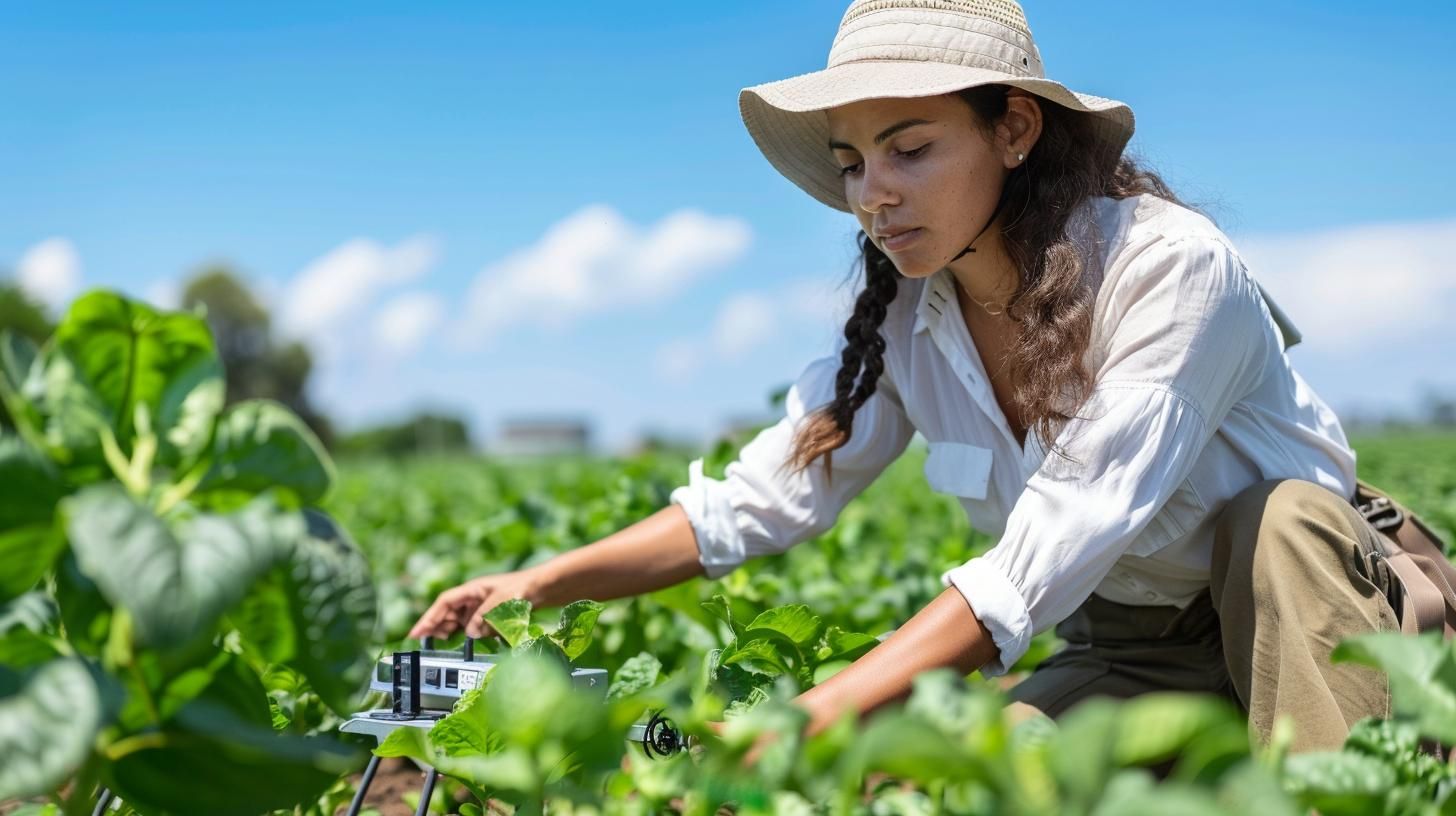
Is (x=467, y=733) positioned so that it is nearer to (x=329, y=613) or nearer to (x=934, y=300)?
(x=329, y=613)

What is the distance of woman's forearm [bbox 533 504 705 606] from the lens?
79.0 inches

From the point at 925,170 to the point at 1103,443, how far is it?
1.51ft

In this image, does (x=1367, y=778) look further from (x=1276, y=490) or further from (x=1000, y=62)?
(x=1000, y=62)

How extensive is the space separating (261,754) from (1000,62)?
1325mm

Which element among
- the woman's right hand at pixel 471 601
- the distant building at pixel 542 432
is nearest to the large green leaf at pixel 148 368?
the woman's right hand at pixel 471 601

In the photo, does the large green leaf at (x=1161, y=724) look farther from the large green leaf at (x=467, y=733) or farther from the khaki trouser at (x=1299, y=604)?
the khaki trouser at (x=1299, y=604)

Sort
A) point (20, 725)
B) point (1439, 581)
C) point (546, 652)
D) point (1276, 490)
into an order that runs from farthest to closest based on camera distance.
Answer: point (1439, 581) < point (1276, 490) < point (546, 652) < point (20, 725)

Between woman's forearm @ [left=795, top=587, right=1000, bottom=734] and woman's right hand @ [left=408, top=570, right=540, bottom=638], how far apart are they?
650 mm

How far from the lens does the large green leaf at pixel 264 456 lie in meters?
0.94

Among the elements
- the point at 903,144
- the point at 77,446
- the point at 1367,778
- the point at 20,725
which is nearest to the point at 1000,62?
the point at 903,144

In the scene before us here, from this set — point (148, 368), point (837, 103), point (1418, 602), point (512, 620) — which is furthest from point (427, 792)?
point (1418, 602)

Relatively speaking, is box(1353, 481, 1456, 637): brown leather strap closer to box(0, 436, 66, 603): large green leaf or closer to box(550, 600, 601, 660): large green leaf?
box(550, 600, 601, 660): large green leaf

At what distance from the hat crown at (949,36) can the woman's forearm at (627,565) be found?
0.77 m

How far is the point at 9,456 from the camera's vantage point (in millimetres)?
854
